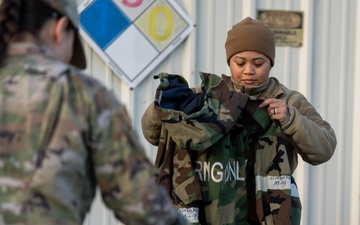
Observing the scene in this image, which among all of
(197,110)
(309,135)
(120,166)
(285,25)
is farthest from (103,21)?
(120,166)

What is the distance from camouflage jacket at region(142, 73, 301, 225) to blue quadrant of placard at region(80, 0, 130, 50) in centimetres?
131

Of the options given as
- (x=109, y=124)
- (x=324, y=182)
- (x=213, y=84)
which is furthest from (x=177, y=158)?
(x=324, y=182)

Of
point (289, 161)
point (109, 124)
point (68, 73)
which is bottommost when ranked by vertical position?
point (289, 161)

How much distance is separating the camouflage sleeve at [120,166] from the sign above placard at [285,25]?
2.64 m

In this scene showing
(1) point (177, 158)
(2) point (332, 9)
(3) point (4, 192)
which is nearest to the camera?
(3) point (4, 192)

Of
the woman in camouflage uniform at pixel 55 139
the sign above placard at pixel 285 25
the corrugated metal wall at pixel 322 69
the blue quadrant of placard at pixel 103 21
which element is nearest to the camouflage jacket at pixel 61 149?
the woman in camouflage uniform at pixel 55 139

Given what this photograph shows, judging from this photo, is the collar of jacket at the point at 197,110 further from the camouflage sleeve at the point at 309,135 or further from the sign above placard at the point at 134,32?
the sign above placard at the point at 134,32

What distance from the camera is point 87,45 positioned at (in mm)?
3928

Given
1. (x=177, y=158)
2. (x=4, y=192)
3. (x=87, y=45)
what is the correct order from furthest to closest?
(x=87, y=45) → (x=177, y=158) → (x=4, y=192)

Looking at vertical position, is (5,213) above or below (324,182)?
above

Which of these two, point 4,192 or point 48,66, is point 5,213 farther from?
point 48,66

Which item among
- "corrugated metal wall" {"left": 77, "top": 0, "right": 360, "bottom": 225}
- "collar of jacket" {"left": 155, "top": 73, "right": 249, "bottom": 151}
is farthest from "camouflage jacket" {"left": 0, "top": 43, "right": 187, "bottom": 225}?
"corrugated metal wall" {"left": 77, "top": 0, "right": 360, "bottom": 225}

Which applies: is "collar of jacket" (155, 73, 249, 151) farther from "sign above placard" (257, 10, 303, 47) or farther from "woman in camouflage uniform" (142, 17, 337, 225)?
"sign above placard" (257, 10, 303, 47)

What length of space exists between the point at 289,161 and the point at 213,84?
1.42 ft
